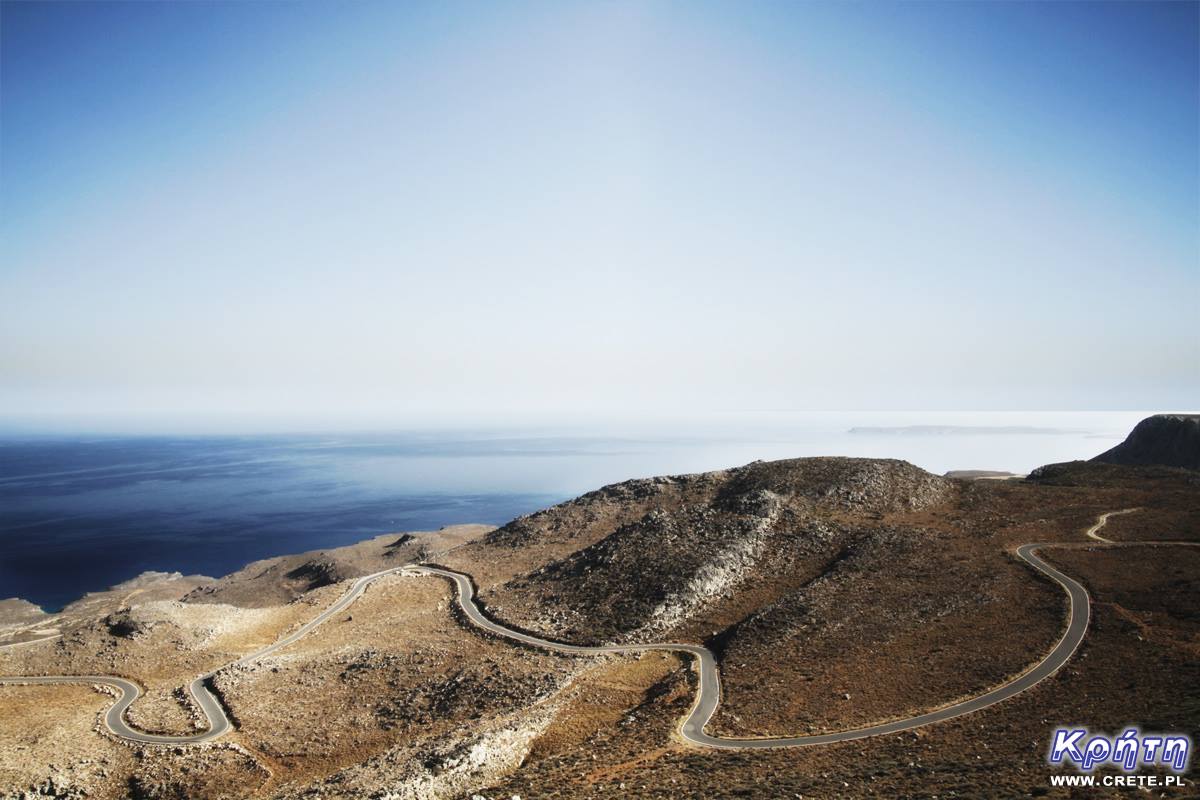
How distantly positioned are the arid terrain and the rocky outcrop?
4615cm

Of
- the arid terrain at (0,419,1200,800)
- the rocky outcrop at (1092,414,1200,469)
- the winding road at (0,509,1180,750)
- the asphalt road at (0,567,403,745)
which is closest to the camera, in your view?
the arid terrain at (0,419,1200,800)

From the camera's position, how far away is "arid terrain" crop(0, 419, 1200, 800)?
72.8ft

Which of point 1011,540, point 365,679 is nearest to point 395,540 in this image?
point 365,679

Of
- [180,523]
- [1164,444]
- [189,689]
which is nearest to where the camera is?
[189,689]

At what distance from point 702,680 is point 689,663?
2.86 metres

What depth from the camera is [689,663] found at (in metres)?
34.4

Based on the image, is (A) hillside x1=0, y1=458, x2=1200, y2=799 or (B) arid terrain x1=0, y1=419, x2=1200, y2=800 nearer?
(B) arid terrain x1=0, y1=419, x2=1200, y2=800

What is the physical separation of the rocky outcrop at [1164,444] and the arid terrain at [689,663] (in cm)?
4615

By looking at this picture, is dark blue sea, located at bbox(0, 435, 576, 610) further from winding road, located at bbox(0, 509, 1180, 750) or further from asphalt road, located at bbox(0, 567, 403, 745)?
winding road, located at bbox(0, 509, 1180, 750)

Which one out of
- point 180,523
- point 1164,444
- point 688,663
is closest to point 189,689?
point 688,663

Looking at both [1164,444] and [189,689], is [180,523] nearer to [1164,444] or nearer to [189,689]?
[189,689]

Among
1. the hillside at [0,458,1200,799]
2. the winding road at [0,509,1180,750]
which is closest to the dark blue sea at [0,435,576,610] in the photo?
the winding road at [0,509,1180,750]

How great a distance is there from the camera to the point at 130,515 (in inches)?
5851

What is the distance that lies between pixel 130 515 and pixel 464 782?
16987cm
